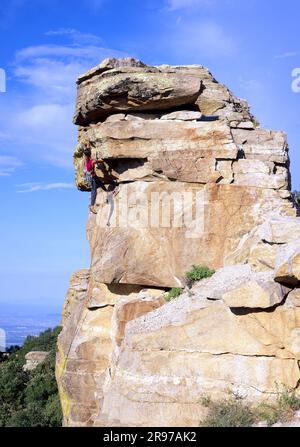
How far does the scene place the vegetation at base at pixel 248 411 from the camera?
13.6 metres

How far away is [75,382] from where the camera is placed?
77.4ft

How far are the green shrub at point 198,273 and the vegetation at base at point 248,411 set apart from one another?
5.75m

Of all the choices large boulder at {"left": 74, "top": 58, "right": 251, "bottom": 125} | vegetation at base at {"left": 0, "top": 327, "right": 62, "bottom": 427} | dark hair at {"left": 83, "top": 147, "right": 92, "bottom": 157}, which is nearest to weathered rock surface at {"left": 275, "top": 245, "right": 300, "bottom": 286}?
large boulder at {"left": 74, "top": 58, "right": 251, "bottom": 125}

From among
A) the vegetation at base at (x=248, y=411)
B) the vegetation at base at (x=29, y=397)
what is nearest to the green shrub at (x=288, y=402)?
the vegetation at base at (x=248, y=411)

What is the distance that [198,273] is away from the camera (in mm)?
19625

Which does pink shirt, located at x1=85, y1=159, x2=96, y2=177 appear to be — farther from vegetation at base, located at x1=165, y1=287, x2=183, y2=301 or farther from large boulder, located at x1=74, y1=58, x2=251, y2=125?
vegetation at base, located at x1=165, y1=287, x2=183, y2=301

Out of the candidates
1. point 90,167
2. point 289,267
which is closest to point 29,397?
point 90,167

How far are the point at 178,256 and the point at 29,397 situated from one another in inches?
1039

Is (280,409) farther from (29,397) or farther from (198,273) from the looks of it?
(29,397)

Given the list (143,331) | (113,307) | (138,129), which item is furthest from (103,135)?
(143,331)

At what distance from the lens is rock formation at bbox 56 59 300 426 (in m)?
14.9

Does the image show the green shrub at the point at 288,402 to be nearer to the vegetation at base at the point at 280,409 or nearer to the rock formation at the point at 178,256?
the vegetation at base at the point at 280,409
